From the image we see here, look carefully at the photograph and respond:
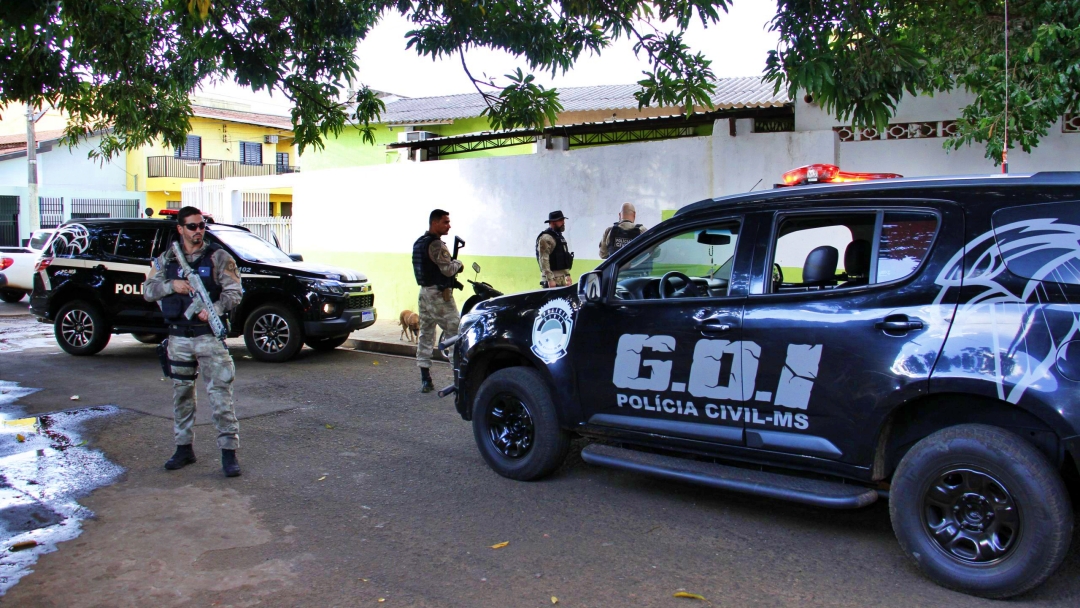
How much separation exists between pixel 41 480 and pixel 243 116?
118ft

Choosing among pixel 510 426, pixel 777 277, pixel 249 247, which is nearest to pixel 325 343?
pixel 249 247

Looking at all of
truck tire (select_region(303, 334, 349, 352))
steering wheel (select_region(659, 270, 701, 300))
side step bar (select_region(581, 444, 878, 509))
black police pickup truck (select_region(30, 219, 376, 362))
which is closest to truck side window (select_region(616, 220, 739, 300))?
steering wheel (select_region(659, 270, 701, 300))

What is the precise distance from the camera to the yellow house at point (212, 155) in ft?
124

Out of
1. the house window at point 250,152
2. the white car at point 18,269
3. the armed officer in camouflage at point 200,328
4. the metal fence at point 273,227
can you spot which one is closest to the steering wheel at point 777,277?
the armed officer in camouflage at point 200,328

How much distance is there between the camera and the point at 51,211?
109 ft

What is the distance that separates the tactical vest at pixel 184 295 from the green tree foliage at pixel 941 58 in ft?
16.1

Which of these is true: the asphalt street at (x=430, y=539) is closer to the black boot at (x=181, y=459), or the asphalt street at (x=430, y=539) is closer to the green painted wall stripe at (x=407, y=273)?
the black boot at (x=181, y=459)

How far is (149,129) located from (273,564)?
10.2 m

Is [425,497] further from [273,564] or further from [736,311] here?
[736,311]

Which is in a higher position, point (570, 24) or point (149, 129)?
point (570, 24)

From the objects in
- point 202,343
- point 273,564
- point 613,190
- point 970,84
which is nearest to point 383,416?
point 202,343

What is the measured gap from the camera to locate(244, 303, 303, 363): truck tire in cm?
1095

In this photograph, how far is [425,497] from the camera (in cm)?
557

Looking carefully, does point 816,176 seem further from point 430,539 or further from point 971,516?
point 430,539
